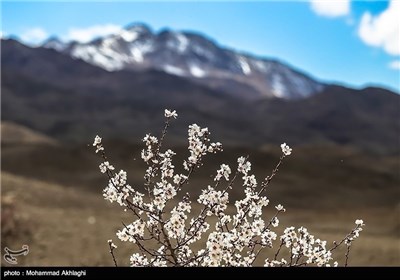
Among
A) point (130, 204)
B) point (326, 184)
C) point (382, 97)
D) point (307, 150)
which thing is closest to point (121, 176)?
point (130, 204)

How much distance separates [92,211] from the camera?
22.7 metres

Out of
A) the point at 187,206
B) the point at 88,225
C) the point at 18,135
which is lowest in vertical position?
the point at 187,206

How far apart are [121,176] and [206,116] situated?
272ft

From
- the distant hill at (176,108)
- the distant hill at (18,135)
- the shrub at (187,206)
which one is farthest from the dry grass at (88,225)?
the distant hill at (176,108)

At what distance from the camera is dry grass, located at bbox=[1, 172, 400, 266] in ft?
47.3

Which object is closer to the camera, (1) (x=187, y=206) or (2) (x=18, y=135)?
(1) (x=187, y=206)

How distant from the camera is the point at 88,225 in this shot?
19172 mm

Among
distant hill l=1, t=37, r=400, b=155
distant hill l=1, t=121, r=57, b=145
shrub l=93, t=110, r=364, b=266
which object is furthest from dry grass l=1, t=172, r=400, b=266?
distant hill l=1, t=37, r=400, b=155

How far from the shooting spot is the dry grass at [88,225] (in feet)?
47.3

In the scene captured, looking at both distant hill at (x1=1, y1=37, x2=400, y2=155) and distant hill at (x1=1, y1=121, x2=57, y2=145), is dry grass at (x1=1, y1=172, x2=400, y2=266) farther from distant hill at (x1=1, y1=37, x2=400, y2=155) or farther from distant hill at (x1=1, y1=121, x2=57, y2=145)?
distant hill at (x1=1, y1=37, x2=400, y2=155)

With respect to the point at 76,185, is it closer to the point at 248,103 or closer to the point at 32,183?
the point at 32,183

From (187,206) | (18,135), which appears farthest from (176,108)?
(187,206)

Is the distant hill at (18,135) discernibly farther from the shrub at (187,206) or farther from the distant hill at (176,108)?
the shrub at (187,206)

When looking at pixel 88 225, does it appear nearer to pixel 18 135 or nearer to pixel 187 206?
pixel 187 206
